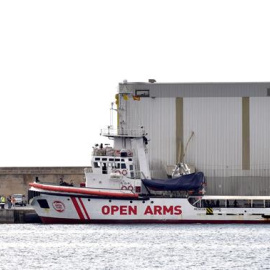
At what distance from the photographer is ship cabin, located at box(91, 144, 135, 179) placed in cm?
9800

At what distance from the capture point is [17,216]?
10088 centimetres

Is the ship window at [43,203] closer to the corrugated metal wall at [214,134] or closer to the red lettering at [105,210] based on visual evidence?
the red lettering at [105,210]

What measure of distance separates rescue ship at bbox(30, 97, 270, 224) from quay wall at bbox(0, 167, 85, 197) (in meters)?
16.0

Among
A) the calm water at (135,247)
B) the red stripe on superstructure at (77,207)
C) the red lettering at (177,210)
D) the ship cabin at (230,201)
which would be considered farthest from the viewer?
the ship cabin at (230,201)

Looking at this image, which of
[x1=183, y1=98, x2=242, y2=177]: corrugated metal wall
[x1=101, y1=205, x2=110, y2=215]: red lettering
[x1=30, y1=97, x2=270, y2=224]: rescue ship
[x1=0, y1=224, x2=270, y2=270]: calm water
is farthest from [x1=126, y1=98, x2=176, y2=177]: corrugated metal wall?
[x1=0, y1=224, x2=270, y2=270]: calm water

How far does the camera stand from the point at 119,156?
323 ft

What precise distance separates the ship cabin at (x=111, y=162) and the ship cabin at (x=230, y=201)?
4.45m

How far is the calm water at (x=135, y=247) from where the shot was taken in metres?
71.8

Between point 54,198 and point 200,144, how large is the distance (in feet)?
37.4

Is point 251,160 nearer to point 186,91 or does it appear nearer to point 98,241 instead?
point 186,91

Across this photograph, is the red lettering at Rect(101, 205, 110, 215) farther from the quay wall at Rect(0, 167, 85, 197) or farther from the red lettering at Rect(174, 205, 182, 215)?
the quay wall at Rect(0, 167, 85, 197)

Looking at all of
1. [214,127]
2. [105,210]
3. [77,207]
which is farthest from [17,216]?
[214,127]

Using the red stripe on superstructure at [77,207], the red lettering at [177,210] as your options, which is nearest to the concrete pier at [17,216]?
the red stripe on superstructure at [77,207]

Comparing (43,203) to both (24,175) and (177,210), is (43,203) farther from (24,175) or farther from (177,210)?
(24,175)
